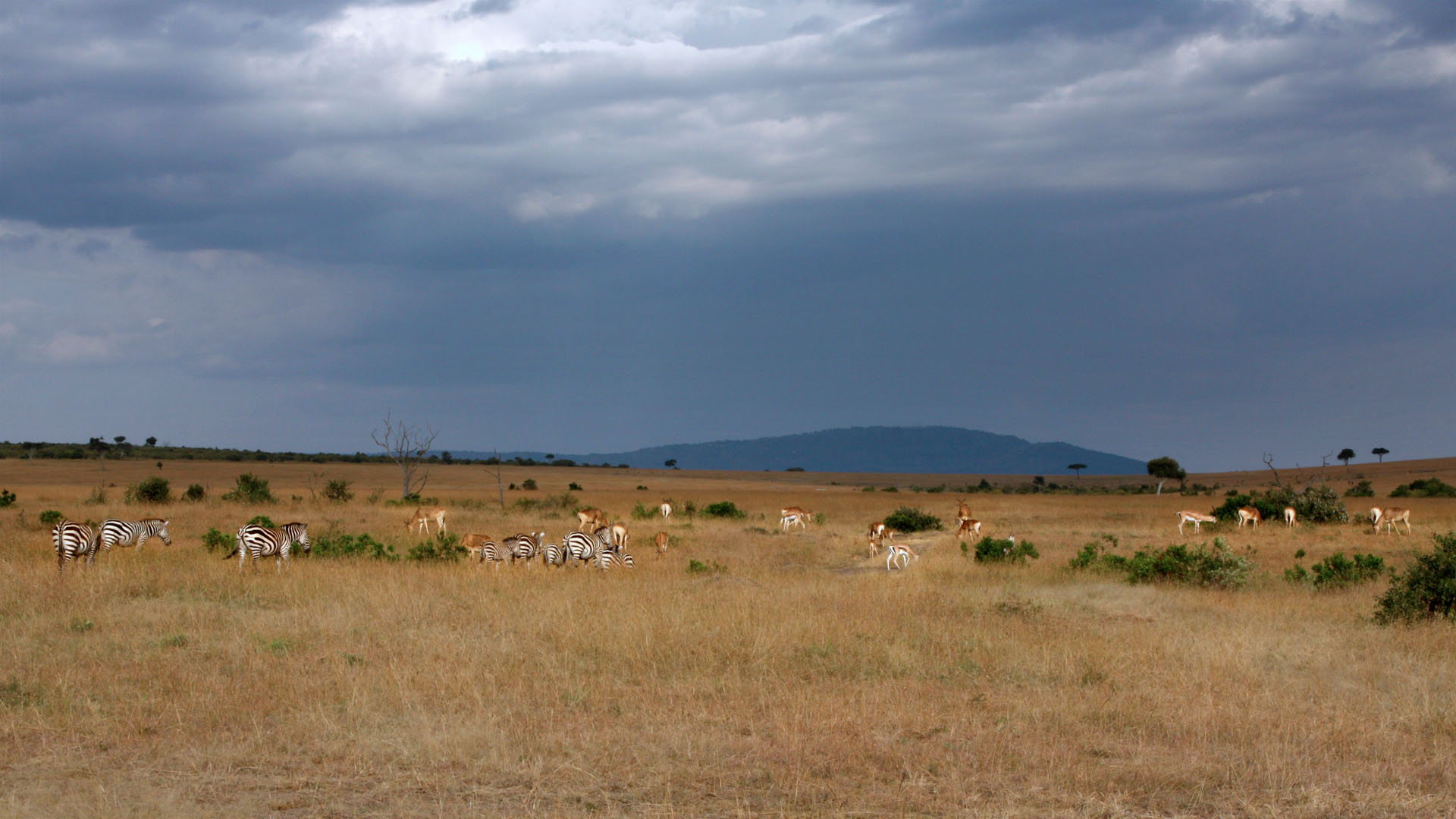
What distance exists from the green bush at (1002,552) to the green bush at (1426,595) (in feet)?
28.8

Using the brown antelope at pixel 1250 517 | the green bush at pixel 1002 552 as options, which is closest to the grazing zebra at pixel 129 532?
the green bush at pixel 1002 552

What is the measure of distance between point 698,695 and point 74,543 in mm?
14755

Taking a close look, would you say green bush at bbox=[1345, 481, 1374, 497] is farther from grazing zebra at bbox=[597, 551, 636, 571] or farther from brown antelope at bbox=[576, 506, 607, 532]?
grazing zebra at bbox=[597, 551, 636, 571]

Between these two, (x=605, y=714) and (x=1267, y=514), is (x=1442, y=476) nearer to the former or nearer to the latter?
(x=1267, y=514)

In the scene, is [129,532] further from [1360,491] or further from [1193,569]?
[1360,491]

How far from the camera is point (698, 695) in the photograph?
1004 centimetres

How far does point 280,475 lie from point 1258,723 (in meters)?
90.0

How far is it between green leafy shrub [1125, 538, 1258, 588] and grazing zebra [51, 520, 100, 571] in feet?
66.6

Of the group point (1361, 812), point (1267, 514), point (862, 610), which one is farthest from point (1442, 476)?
point (1361, 812)

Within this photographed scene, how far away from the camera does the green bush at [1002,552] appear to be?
78.0 ft

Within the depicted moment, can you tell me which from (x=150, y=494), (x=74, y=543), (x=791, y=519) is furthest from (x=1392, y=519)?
(x=150, y=494)

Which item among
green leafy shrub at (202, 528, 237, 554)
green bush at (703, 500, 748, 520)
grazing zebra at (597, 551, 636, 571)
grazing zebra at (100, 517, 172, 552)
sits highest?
grazing zebra at (100, 517, 172, 552)

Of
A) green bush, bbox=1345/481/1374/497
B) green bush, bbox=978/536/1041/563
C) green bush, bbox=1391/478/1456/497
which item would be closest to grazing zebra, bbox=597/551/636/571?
green bush, bbox=978/536/1041/563

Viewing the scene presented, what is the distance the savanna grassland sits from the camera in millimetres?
7121
